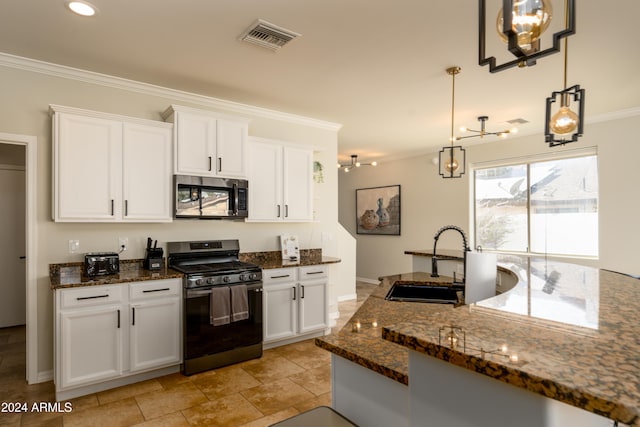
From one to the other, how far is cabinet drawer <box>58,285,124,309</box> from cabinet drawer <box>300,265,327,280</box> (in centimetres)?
181

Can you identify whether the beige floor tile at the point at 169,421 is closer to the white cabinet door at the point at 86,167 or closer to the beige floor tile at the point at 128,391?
the beige floor tile at the point at 128,391

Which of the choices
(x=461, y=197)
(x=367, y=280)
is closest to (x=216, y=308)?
(x=461, y=197)

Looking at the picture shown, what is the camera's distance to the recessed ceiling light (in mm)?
2285

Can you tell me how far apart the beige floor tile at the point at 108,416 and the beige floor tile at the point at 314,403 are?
1125mm

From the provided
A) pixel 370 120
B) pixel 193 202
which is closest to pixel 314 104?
pixel 370 120

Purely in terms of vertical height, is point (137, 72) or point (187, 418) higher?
point (137, 72)

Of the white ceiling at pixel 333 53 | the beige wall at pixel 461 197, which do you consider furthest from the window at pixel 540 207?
the white ceiling at pixel 333 53

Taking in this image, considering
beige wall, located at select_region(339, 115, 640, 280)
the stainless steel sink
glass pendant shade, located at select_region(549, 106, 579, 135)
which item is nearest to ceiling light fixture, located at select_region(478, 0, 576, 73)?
glass pendant shade, located at select_region(549, 106, 579, 135)

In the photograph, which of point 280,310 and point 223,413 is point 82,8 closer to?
point 223,413

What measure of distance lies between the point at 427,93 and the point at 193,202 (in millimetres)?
2684

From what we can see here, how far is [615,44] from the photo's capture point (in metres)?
2.82

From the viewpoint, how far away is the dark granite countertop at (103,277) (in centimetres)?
284

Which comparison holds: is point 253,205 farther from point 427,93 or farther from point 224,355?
point 427,93

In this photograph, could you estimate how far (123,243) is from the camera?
3.49 m
